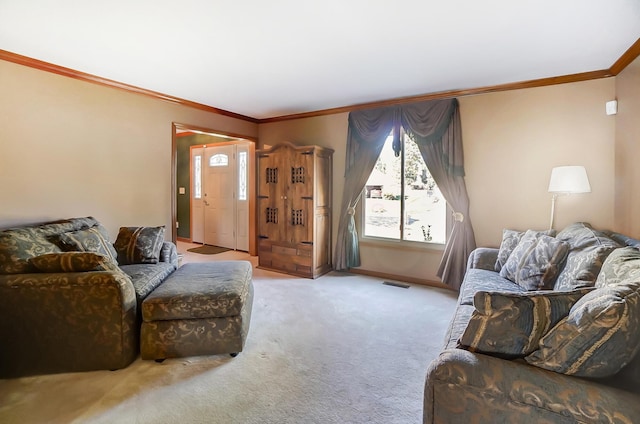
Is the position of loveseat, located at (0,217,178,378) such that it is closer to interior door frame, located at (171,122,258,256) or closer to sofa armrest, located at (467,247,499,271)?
interior door frame, located at (171,122,258,256)

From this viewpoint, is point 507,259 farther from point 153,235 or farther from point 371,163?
point 153,235

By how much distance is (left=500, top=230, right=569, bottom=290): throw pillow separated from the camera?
2.32 m

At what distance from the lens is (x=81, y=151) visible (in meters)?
3.30

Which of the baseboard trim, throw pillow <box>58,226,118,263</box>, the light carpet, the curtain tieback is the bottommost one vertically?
the light carpet

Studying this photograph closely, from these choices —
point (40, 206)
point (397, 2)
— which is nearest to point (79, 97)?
point (40, 206)

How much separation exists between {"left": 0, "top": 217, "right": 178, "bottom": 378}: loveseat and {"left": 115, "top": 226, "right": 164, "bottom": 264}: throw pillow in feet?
2.78

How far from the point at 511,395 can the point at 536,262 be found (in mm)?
1703

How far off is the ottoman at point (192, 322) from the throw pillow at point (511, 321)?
5.43 ft

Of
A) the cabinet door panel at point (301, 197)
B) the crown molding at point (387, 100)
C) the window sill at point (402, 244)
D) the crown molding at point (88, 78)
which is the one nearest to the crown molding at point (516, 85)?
the crown molding at point (387, 100)

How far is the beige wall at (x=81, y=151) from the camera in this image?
9.36 feet

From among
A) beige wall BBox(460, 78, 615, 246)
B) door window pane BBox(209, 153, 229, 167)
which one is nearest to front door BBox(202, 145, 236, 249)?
door window pane BBox(209, 153, 229, 167)

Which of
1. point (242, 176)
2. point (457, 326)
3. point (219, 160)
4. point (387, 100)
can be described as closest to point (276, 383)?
point (457, 326)

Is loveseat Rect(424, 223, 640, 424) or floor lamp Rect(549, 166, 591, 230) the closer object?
loveseat Rect(424, 223, 640, 424)

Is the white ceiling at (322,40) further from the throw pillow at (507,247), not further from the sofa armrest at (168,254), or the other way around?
the sofa armrest at (168,254)
